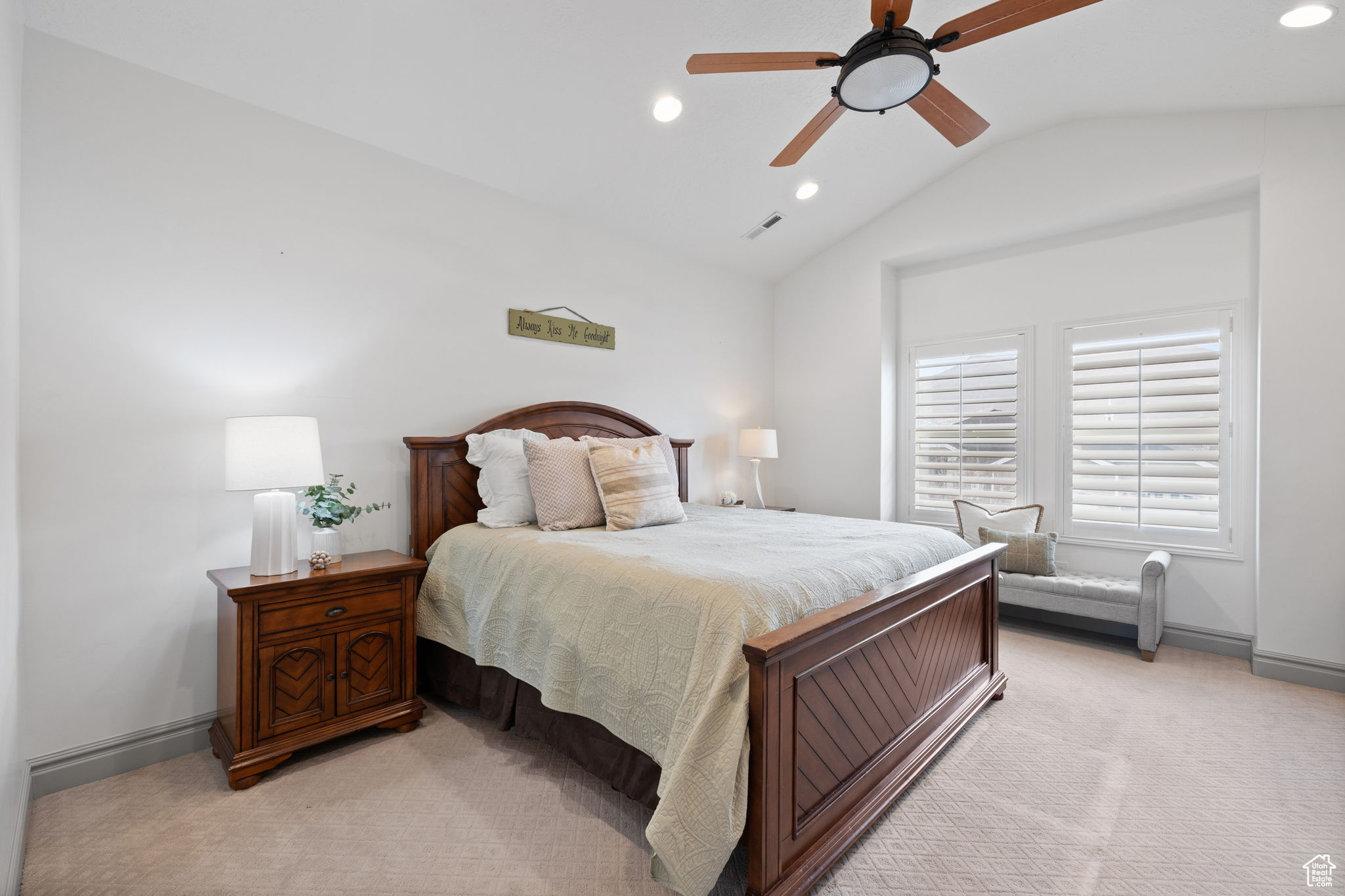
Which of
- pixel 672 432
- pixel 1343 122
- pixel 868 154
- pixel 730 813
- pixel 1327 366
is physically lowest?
pixel 730 813

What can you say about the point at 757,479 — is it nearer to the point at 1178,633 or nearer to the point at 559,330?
the point at 559,330

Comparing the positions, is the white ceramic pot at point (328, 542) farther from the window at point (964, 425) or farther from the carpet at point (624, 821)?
the window at point (964, 425)

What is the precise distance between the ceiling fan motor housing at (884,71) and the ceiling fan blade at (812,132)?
0.12 m

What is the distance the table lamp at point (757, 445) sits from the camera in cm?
459

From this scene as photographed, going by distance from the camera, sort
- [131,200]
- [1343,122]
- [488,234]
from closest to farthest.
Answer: [131,200] → [1343,122] → [488,234]

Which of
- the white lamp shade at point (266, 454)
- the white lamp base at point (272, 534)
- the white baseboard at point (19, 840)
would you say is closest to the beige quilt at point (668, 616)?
the white lamp base at point (272, 534)

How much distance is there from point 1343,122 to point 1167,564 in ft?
7.70

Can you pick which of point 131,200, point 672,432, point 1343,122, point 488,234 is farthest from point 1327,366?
point 131,200

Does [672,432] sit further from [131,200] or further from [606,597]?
[131,200]

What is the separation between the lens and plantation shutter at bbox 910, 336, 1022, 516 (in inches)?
166

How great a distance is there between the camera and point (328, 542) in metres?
2.38

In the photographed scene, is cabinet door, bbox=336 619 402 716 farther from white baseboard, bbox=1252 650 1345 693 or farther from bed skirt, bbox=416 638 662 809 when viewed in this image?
white baseboard, bbox=1252 650 1345 693

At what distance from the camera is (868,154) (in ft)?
12.3

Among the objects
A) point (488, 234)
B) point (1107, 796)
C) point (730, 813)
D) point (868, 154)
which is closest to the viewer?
point (730, 813)
